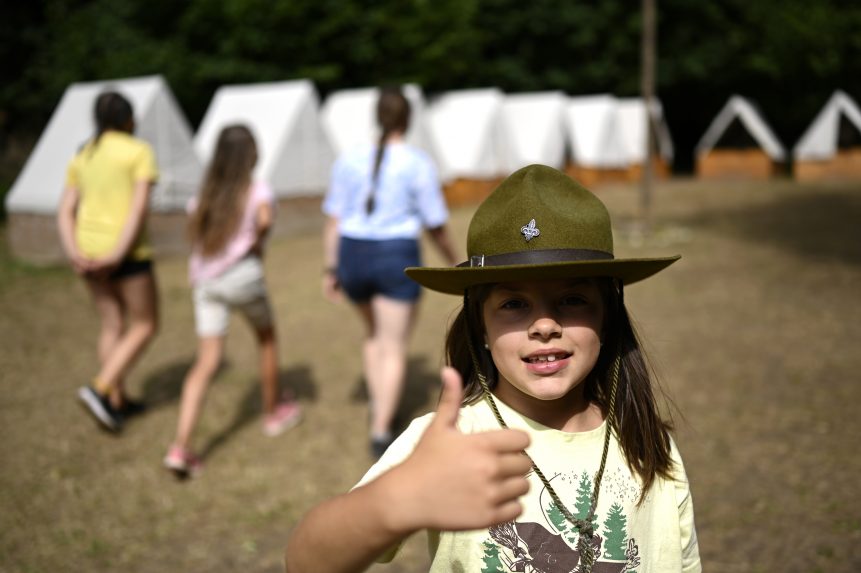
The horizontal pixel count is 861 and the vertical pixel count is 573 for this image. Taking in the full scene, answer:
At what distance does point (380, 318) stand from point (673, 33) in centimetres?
3564

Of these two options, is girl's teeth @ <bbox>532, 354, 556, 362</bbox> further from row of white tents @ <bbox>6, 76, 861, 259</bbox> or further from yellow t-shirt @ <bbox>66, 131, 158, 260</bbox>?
row of white tents @ <bbox>6, 76, 861, 259</bbox>

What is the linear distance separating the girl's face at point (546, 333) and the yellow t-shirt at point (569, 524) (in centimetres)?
15

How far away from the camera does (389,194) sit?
452 cm

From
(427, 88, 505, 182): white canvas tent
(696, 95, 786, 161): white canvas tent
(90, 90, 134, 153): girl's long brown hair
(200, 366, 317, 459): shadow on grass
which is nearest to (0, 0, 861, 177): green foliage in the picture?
(696, 95, 786, 161): white canvas tent

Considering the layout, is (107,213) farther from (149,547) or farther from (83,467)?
(149,547)

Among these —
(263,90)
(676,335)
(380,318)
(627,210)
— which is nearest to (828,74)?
(627,210)

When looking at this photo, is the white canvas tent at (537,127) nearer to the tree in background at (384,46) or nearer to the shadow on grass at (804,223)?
the tree in background at (384,46)

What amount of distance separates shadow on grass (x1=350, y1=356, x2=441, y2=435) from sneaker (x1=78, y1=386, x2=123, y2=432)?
162 cm

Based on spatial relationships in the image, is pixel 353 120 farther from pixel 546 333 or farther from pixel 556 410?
pixel 546 333

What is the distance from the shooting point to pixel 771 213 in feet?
55.6

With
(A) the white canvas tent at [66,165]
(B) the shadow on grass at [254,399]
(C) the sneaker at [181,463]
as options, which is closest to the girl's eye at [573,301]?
(C) the sneaker at [181,463]

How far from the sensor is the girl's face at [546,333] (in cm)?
163

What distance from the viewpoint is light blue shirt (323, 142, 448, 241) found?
452cm

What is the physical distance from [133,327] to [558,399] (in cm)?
388
